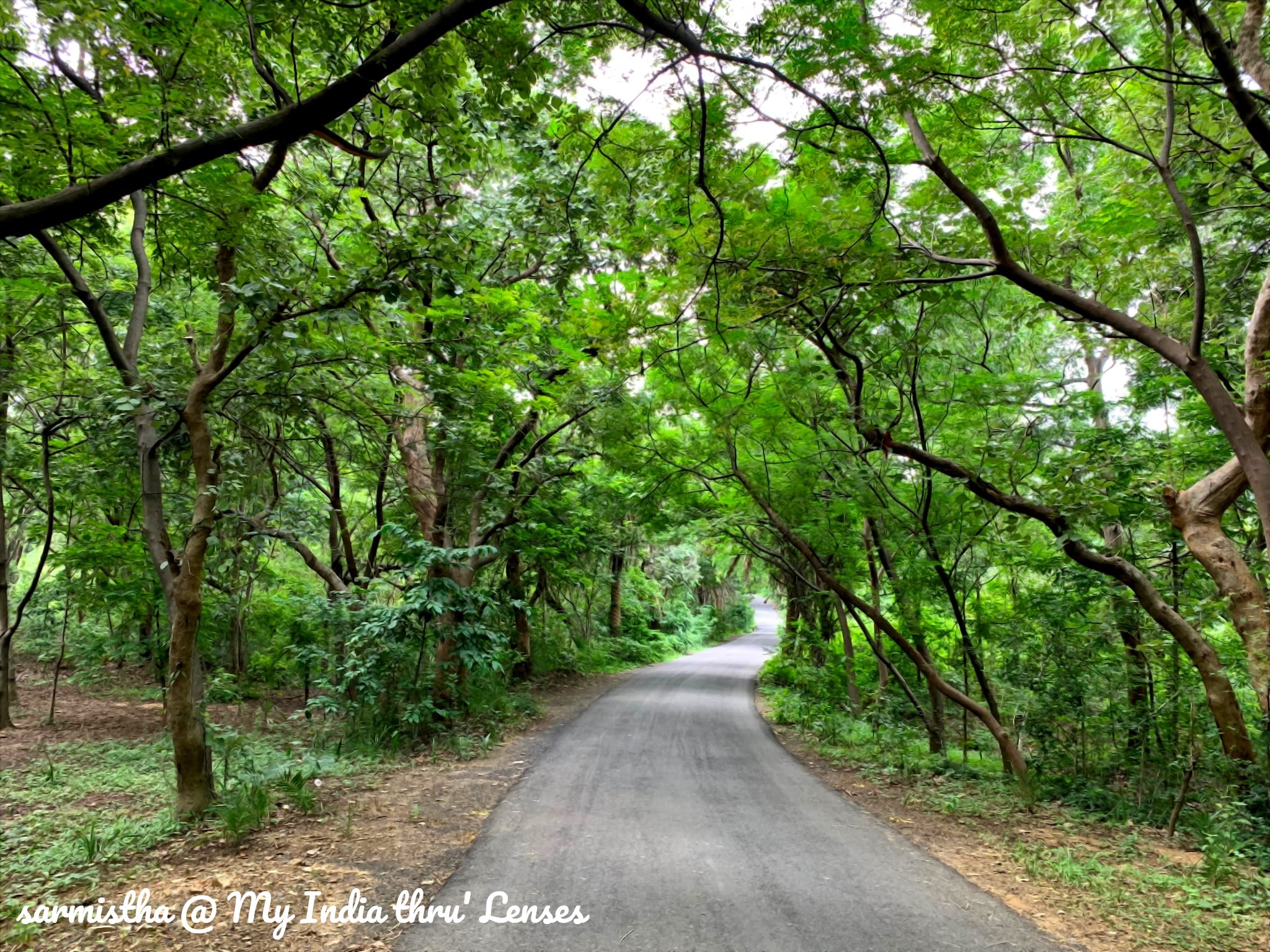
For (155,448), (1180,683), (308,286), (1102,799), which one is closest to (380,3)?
(308,286)

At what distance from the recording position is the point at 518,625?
50.6 feet

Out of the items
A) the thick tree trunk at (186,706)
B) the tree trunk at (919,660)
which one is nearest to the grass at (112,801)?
the thick tree trunk at (186,706)

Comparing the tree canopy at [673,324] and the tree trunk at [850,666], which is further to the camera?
the tree trunk at [850,666]

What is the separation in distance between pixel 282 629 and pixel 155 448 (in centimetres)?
885

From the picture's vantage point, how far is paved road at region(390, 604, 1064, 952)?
3.59 metres

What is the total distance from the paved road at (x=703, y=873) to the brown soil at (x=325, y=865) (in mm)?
292

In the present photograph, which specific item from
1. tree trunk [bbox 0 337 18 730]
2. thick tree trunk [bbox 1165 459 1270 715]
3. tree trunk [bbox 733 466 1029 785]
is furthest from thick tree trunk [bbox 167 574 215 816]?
thick tree trunk [bbox 1165 459 1270 715]

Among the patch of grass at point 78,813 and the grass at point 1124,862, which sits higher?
the patch of grass at point 78,813

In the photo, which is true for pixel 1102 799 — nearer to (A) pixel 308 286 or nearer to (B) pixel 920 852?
(B) pixel 920 852

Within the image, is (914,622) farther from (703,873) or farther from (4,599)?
(4,599)

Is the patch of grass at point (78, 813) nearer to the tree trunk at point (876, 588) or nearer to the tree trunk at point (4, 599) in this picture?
the tree trunk at point (4, 599)

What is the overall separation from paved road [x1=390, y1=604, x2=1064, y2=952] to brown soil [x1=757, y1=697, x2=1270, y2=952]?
20 cm

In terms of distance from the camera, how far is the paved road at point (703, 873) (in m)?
3.59

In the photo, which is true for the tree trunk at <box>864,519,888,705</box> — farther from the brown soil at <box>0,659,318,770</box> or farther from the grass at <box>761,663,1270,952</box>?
the brown soil at <box>0,659,318,770</box>
